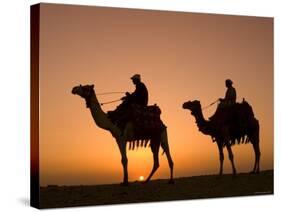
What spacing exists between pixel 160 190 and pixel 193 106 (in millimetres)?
1319

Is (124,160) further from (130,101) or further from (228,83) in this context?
(228,83)

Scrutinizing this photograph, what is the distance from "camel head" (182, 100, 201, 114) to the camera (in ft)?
42.6

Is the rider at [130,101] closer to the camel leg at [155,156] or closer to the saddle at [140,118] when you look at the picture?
the saddle at [140,118]

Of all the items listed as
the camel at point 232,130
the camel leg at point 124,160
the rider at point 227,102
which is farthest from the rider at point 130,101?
the rider at point 227,102

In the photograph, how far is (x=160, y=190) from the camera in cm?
1273

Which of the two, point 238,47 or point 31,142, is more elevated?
point 238,47

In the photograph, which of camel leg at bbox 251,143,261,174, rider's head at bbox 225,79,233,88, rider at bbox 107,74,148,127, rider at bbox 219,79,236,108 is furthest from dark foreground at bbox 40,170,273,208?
rider's head at bbox 225,79,233,88

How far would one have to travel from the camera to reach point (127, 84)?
12477 mm

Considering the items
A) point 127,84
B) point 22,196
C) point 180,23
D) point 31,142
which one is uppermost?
point 180,23

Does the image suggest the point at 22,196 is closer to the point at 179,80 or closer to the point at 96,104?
the point at 96,104

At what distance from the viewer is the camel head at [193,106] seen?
12984 millimetres

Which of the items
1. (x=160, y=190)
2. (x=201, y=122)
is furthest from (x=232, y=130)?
(x=160, y=190)

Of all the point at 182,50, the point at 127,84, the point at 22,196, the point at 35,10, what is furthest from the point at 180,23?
the point at 22,196

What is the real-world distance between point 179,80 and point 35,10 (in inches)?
93.4
